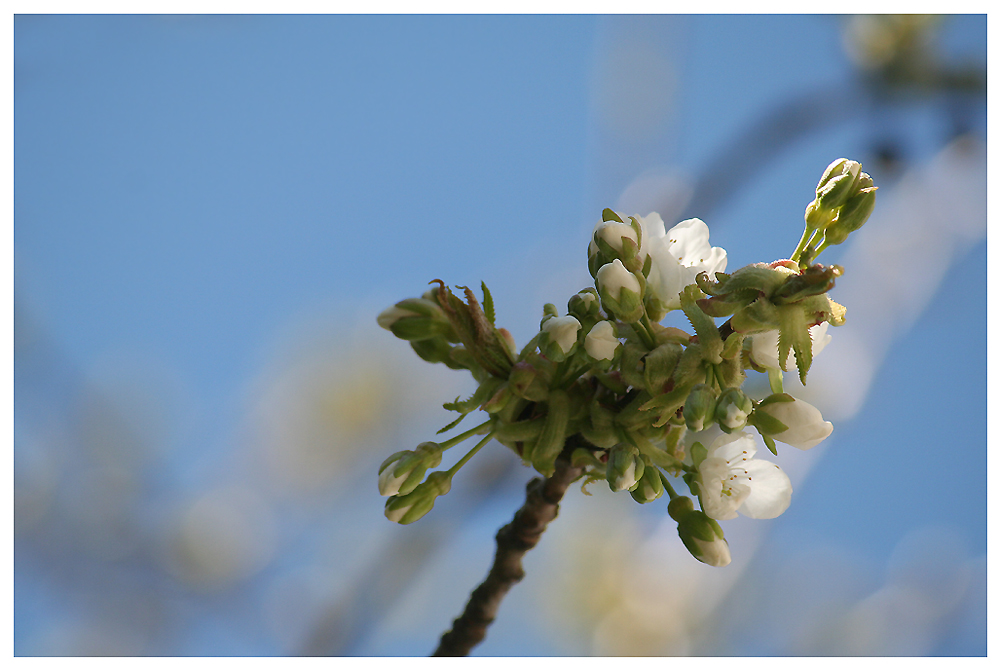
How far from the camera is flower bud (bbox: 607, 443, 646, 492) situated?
1.62ft

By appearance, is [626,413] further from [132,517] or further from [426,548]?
[132,517]

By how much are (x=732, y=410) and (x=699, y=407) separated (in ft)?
0.09

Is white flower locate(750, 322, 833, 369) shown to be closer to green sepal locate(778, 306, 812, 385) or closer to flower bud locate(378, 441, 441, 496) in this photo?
green sepal locate(778, 306, 812, 385)

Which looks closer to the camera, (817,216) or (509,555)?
(817,216)

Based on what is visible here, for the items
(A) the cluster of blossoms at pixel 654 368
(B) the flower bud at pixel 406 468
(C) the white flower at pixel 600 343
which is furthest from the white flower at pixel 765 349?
(B) the flower bud at pixel 406 468

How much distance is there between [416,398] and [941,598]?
212cm

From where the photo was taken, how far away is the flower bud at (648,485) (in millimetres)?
532

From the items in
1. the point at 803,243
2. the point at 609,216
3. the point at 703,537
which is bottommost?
the point at 703,537

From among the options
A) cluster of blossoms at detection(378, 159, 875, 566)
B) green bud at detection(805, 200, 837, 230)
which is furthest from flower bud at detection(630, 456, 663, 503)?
green bud at detection(805, 200, 837, 230)

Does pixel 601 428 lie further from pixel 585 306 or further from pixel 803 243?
pixel 803 243

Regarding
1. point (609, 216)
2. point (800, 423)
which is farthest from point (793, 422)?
point (609, 216)

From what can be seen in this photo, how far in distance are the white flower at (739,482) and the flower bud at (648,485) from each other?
35mm

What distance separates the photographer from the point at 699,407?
1.51ft

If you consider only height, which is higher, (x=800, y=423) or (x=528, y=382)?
(x=528, y=382)
